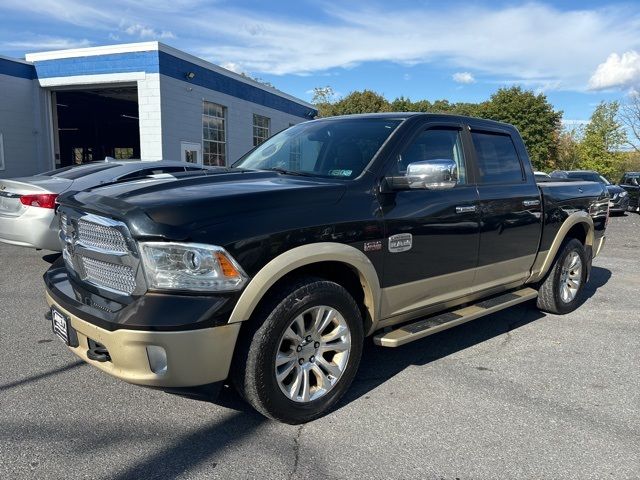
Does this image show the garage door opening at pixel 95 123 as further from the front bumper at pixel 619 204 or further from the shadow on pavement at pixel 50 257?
the front bumper at pixel 619 204

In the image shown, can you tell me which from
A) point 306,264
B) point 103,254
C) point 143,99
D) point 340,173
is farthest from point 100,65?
point 306,264

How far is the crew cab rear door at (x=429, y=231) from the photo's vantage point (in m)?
3.64

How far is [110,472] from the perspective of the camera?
2697 millimetres

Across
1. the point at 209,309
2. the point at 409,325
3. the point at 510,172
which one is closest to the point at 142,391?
the point at 209,309

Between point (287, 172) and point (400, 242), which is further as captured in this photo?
point (287, 172)

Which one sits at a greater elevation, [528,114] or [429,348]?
[528,114]

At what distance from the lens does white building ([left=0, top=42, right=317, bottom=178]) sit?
1630 centimetres

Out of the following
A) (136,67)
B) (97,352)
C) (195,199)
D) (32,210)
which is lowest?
Result: (97,352)

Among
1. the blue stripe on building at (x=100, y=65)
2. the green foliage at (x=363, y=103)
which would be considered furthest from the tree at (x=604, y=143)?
the blue stripe on building at (x=100, y=65)

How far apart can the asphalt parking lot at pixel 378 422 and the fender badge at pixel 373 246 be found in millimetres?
1047

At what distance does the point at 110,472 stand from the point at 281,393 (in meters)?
0.98

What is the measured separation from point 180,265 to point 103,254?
56cm

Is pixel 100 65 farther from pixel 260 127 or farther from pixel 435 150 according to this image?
pixel 435 150

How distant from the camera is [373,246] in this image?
3461 mm
